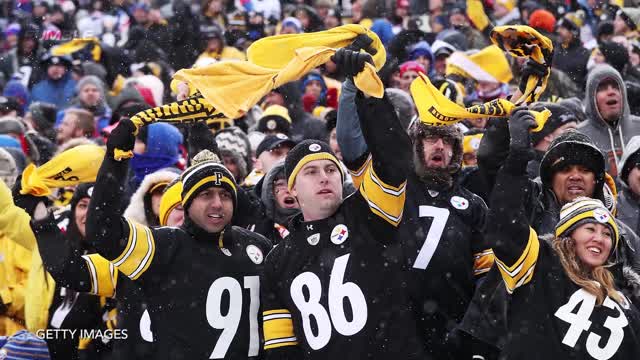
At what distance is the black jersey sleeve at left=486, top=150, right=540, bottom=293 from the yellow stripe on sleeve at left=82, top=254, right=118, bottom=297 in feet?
6.33

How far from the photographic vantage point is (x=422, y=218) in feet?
17.9

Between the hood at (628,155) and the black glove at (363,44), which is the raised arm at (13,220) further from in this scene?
the hood at (628,155)

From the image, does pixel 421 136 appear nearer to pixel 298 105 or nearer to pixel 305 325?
pixel 305 325

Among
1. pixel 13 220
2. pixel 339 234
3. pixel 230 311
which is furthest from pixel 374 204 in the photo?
pixel 13 220

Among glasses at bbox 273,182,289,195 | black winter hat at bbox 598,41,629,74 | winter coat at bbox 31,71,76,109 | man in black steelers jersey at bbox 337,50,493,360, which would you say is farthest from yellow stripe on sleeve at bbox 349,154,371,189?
winter coat at bbox 31,71,76,109

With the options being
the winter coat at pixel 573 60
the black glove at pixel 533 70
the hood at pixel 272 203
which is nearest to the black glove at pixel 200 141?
the hood at pixel 272 203

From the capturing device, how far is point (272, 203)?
6.55m

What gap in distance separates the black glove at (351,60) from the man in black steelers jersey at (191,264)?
39.7 inches

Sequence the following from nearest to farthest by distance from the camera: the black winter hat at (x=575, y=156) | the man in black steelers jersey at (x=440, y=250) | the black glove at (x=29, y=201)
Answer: the man in black steelers jersey at (x=440, y=250), the black winter hat at (x=575, y=156), the black glove at (x=29, y=201)

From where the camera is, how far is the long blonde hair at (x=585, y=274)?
490cm

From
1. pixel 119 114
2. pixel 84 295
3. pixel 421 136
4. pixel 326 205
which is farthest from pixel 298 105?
pixel 326 205

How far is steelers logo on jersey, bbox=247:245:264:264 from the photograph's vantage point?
5441 mm

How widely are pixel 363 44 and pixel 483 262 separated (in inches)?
50.5

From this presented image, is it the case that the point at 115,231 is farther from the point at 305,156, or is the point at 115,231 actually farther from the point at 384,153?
the point at 384,153
